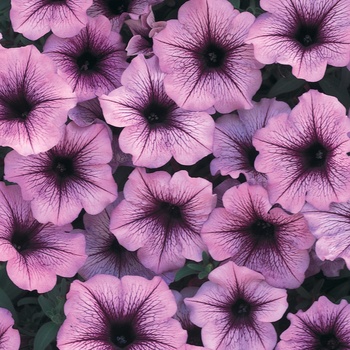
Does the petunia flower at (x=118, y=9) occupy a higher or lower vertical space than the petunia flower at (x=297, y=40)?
higher

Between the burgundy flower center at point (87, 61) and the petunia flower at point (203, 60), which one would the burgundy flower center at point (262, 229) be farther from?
the burgundy flower center at point (87, 61)

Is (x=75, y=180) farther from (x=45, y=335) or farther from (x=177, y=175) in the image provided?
(x=45, y=335)

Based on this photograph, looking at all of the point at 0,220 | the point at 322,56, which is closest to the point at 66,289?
the point at 0,220

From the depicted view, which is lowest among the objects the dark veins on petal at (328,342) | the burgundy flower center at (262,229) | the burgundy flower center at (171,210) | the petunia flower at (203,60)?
the dark veins on petal at (328,342)

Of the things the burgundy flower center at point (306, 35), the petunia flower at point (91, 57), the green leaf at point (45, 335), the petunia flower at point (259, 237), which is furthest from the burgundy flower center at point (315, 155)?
the green leaf at point (45, 335)

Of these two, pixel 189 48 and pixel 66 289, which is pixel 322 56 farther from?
pixel 66 289

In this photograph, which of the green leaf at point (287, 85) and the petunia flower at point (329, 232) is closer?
the petunia flower at point (329, 232)
